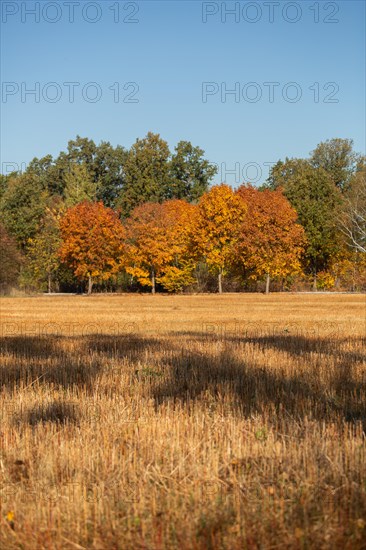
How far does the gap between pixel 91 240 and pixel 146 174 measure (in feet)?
115

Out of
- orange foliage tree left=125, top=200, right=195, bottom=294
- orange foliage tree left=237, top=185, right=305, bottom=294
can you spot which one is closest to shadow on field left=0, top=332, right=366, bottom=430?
orange foliage tree left=237, top=185, right=305, bottom=294

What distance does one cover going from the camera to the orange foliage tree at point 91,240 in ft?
232

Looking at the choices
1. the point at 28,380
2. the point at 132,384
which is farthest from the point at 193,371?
the point at 28,380

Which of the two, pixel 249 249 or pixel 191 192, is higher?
pixel 191 192

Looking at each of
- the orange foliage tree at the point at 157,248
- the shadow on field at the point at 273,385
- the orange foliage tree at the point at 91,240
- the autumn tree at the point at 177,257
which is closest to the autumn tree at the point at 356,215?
the autumn tree at the point at 177,257

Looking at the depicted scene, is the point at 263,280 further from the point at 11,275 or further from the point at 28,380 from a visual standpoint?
the point at 28,380

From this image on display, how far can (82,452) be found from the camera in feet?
19.1

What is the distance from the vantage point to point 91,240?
70625 mm

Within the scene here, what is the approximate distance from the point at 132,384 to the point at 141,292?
219 feet

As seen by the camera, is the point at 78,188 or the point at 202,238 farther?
the point at 78,188

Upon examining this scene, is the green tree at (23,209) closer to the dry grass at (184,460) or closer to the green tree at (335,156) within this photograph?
the green tree at (335,156)

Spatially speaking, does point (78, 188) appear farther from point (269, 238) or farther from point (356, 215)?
point (356, 215)

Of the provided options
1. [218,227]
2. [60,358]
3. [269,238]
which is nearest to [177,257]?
[218,227]

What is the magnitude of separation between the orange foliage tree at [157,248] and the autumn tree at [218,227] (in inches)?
78.4
